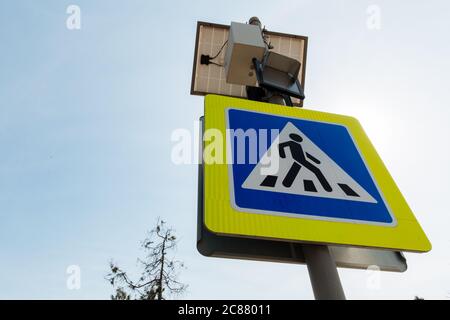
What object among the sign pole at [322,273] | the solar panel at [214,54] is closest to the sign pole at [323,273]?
the sign pole at [322,273]

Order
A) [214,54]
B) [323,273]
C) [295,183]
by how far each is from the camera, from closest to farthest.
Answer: [323,273] < [295,183] < [214,54]

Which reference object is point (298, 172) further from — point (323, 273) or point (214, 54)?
point (214, 54)

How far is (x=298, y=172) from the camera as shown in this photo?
1.48m

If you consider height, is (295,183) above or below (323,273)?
above

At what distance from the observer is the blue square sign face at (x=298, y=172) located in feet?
4.43

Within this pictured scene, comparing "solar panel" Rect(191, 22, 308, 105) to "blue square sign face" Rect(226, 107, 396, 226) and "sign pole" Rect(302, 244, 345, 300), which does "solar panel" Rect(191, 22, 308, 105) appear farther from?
"sign pole" Rect(302, 244, 345, 300)

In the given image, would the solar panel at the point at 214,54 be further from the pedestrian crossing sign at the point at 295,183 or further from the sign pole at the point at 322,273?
the sign pole at the point at 322,273

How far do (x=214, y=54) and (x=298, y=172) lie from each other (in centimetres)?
205

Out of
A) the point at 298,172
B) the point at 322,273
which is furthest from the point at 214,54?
the point at 322,273

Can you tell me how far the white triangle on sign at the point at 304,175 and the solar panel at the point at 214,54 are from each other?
1.59 metres

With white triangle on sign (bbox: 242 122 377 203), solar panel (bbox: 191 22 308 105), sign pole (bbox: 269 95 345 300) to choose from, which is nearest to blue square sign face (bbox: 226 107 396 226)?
white triangle on sign (bbox: 242 122 377 203)
